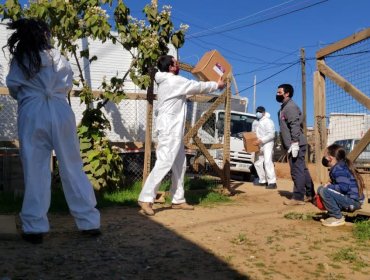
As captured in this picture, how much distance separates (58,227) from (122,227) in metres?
0.68

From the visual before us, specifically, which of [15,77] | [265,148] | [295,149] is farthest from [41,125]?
[265,148]

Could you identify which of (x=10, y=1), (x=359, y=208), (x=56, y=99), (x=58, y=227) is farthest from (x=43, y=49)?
(x=359, y=208)

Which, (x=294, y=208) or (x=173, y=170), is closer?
(x=173, y=170)

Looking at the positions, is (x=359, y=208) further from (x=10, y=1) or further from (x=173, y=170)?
(x=10, y=1)

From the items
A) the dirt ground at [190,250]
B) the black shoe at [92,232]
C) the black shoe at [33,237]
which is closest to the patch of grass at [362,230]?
the dirt ground at [190,250]

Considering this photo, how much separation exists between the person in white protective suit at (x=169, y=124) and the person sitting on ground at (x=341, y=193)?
1.82 meters

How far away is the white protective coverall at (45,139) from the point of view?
4.09 meters

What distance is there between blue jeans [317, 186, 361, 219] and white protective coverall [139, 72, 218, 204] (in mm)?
1862

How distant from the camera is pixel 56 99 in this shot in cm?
423

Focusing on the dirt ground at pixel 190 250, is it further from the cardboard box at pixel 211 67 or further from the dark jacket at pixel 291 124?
the cardboard box at pixel 211 67

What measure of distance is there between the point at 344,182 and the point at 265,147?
209 inches

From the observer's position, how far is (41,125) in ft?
13.5

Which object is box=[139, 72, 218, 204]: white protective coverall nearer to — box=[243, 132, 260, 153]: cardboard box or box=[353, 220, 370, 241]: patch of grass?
box=[353, 220, 370, 241]: patch of grass

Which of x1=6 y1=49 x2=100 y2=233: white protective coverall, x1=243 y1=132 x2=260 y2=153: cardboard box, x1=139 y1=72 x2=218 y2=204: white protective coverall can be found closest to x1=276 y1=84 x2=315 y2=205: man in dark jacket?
x1=139 y1=72 x2=218 y2=204: white protective coverall
